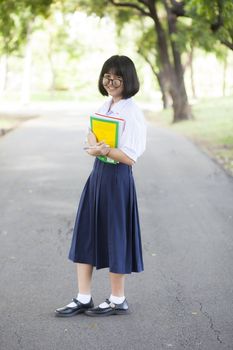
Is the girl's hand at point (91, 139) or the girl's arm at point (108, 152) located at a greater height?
the girl's hand at point (91, 139)

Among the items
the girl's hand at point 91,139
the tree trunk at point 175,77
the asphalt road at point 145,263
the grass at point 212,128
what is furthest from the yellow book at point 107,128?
the tree trunk at point 175,77

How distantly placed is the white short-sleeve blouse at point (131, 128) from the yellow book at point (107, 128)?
4 cm

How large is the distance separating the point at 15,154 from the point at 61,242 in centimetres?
895

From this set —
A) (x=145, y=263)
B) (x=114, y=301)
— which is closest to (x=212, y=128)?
(x=145, y=263)

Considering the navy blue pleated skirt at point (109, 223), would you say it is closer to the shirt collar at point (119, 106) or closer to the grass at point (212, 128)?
the shirt collar at point (119, 106)

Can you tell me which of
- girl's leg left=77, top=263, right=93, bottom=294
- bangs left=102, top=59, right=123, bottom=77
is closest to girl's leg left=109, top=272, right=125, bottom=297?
girl's leg left=77, top=263, right=93, bottom=294

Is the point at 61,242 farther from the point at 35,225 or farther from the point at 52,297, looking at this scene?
the point at 52,297

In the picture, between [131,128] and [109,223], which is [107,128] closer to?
[131,128]

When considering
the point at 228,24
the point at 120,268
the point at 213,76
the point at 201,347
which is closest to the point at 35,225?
the point at 120,268

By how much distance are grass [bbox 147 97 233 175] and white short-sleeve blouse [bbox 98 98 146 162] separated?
8.63 meters

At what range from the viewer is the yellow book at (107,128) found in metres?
4.71

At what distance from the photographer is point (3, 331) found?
15.5ft

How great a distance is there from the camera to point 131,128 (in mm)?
4762

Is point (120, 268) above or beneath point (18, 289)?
above
